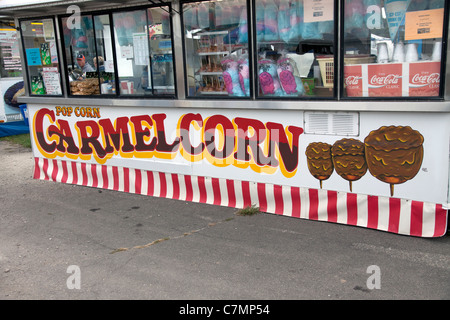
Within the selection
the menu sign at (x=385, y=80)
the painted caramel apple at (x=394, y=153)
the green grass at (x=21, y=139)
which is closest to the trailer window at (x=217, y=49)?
the menu sign at (x=385, y=80)

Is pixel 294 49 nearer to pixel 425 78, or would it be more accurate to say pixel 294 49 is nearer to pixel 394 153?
pixel 425 78

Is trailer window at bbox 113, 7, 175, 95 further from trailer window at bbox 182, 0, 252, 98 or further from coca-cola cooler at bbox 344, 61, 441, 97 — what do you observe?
coca-cola cooler at bbox 344, 61, 441, 97

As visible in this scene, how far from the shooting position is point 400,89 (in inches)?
197

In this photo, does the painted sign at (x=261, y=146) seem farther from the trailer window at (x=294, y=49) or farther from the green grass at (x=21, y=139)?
the green grass at (x=21, y=139)

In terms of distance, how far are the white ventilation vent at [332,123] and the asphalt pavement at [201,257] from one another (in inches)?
44.8

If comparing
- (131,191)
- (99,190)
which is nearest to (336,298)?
(131,191)

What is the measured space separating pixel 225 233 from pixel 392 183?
1993mm

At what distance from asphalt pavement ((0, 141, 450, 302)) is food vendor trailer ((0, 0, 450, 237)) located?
45cm

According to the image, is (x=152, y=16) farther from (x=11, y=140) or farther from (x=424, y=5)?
(x=11, y=140)

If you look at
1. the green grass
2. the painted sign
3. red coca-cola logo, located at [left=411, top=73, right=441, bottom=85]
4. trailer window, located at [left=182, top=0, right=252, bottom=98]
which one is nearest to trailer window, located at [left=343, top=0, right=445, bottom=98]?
red coca-cola logo, located at [left=411, top=73, right=441, bottom=85]

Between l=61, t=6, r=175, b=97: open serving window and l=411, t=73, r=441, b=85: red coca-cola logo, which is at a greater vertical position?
l=61, t=6, r=175, b=97: open serving window

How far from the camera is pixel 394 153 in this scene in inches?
197

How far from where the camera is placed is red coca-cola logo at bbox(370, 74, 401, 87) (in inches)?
199

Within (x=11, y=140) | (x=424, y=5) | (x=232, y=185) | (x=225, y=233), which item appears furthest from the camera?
(x=11, y=140)
